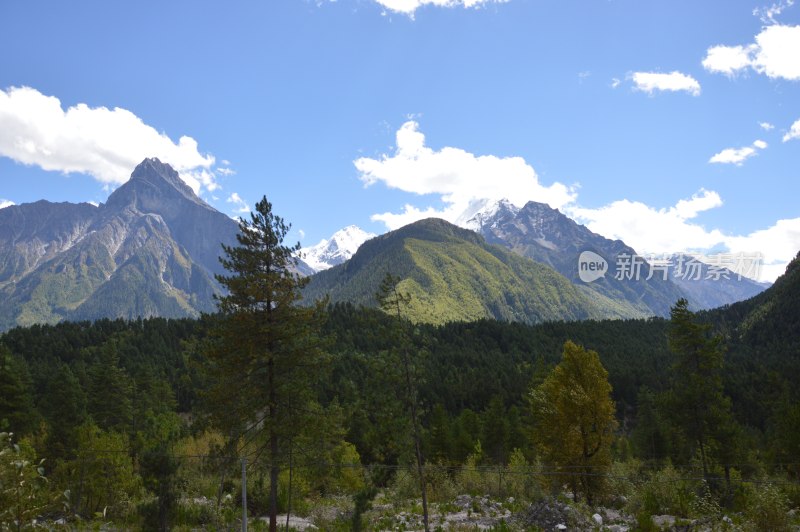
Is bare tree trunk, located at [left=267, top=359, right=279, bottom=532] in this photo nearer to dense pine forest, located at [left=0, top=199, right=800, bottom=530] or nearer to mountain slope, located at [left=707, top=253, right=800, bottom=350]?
dense pine forest, located at [left=0, top=199, right=800, bottom=530]

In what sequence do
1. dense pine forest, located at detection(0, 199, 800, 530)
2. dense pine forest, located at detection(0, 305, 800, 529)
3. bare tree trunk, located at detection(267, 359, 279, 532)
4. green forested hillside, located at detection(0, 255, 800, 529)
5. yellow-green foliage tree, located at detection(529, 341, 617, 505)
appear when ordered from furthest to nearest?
yellow-green foliage tree, located at detection(529, 341, 617, 505), dense pine forest, located at detection(0, 305, 800, 529), green forested hillside, located at detection(0, 255, 800, 529), dense pine forest, located at detection(0, 199, 800, 530), bare tree trunk, located at detection(267, 359, 279, 532)

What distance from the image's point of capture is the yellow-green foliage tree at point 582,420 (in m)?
31.3

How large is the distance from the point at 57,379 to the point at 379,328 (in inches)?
1621

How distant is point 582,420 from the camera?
31.5 m

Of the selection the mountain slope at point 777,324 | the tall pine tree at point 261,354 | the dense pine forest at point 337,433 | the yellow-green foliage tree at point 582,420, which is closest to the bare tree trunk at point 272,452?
the tall pine tree at point 261,354

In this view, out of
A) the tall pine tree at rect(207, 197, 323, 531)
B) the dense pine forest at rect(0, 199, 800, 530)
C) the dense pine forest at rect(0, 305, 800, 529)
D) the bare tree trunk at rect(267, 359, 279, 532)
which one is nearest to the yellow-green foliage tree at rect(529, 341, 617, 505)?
the dense pine forest at rect(0, 199, 800, 530)

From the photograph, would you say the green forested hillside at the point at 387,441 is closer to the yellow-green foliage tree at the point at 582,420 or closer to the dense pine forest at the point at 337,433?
the dense pine forest at the point at 337,433

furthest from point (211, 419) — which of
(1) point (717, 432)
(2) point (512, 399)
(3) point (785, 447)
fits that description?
(2) point (512, 399)

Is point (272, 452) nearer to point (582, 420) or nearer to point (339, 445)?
point (339, 445)

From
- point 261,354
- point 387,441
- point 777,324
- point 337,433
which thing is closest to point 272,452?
point 337,433

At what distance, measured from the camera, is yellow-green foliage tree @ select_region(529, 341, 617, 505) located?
31.3 metres

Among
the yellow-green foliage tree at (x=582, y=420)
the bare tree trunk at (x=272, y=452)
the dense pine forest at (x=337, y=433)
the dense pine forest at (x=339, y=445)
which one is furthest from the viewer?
the yellow-green foliage tree at (x=582, y=420)

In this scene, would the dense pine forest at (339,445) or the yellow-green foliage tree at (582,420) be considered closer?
the dense pine forest at (339,445)

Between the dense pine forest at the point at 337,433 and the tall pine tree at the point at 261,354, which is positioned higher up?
the tall pine tree at the point at 261,354
